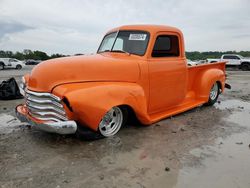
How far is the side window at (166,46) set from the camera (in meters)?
5.74

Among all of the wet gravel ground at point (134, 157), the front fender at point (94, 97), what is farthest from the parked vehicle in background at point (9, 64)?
the front fender at point (94, 97)

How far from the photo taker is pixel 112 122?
491 cm

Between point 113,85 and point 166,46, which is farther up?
point 166,46

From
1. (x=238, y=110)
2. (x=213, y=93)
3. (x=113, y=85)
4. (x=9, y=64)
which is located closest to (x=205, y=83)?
(x=213, y=93)

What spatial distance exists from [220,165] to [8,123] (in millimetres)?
4312

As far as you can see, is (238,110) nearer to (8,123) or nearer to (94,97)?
(94,97)

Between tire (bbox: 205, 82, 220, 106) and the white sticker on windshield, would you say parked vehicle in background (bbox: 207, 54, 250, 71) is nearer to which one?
tire (bbox: 205, 82, 220, 106)

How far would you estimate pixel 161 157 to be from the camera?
13.4ft

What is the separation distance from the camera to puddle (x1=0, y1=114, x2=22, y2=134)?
537 cm

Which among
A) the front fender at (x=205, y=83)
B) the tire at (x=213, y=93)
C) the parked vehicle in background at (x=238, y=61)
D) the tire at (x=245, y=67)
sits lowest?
the tire at (x=245, y=67)

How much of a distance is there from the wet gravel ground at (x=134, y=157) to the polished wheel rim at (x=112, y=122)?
0.14 m

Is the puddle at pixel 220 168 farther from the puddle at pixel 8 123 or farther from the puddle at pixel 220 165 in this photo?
the puddle at pixel 8 123

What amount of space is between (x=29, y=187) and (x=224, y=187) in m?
2.26

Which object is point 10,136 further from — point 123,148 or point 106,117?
point 123,148
